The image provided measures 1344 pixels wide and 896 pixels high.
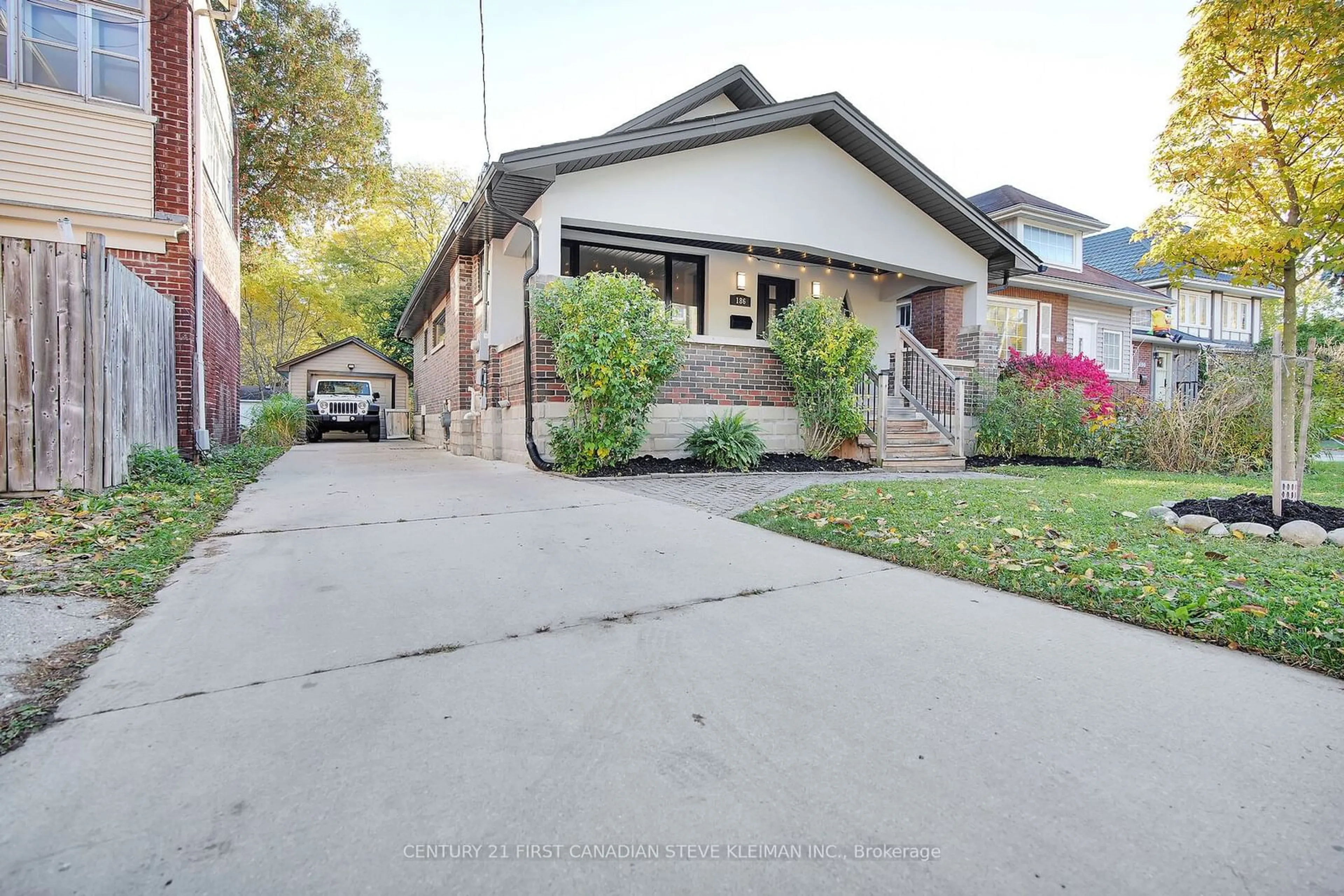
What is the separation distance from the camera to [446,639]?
2.23m

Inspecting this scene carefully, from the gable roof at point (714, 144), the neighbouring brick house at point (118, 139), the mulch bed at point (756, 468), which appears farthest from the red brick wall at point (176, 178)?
the mulch bed at point (756, 468)

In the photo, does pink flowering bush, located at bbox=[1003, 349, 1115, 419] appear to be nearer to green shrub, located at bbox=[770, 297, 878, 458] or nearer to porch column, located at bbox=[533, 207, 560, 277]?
green shrub, located at bbox=[770, 297, 878, 458]

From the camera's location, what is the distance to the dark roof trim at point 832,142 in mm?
7289

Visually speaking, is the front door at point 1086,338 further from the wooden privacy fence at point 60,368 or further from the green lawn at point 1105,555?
the wooden privacy fence at point 60,368

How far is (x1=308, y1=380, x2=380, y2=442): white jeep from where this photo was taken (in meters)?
18.4

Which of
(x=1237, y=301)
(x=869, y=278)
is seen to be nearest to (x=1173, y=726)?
(x=869, y=278)

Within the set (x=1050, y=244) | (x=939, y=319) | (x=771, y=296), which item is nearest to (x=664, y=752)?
(x=771, y=296)

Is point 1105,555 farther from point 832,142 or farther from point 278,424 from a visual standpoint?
point 278,424

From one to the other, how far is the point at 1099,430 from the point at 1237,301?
2029 cm

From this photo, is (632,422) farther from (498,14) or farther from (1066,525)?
(498,14)

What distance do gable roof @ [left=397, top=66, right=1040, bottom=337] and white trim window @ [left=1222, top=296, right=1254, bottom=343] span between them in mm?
17832

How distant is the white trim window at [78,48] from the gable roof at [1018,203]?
53.0ft

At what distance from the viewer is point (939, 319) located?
497 inches

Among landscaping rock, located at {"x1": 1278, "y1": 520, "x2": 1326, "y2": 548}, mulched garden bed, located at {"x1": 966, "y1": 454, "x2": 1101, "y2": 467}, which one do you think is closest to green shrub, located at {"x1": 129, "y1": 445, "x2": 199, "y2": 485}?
landscaping rock, located at {"x1": 1278, "y1": 520, "x2": 1326, "y2": 548}
